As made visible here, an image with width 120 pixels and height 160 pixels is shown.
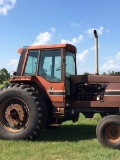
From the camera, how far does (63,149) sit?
7.29 meters

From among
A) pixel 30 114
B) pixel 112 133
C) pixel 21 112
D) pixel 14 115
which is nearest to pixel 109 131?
pixel 112 133

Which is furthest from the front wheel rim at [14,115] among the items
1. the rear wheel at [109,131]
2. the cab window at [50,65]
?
the rear wheel at [109,131]

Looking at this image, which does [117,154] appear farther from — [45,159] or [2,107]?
[2,107]

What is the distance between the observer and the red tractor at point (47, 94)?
8391mm

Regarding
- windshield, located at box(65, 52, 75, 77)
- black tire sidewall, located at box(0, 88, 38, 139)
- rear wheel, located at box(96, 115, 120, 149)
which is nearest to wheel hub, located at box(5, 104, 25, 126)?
black tire sidewall, located at box(0, 88, 38, 139)

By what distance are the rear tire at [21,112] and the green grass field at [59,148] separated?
309 mm

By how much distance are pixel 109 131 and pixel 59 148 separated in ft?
4.27

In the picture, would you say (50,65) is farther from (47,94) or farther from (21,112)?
(21,112)

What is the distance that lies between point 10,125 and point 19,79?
48.4 inches

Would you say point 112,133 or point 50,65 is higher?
point 50,65

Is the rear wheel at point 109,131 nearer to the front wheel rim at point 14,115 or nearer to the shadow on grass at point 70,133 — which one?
the shadow on grass at point 70,133

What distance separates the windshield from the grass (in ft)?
5.72

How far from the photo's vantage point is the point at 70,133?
9523 mm

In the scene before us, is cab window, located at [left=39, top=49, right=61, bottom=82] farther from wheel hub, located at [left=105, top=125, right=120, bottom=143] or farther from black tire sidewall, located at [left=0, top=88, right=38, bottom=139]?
wheel hub, located at [left=105, top=125, right=120, bottom=143]
